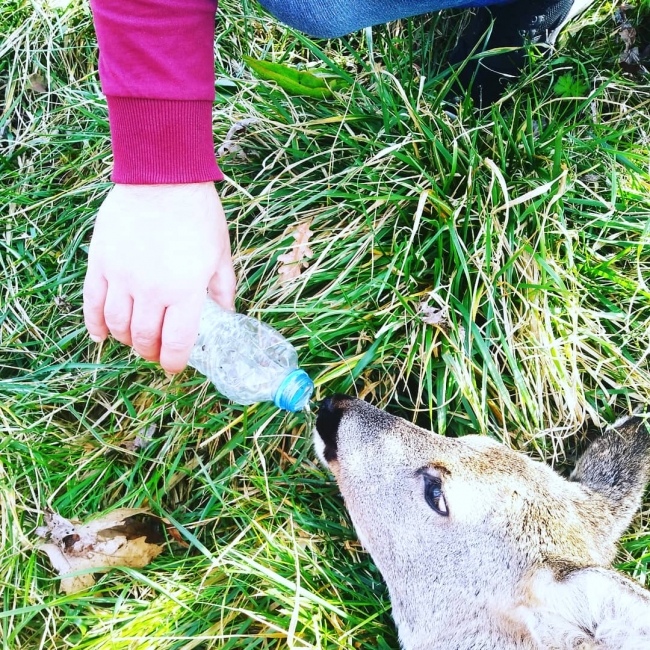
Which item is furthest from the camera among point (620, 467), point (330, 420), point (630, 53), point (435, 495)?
point (630, 53)

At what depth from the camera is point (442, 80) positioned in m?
3.27

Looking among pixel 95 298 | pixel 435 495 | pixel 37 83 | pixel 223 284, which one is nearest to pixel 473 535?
pixel 435 495

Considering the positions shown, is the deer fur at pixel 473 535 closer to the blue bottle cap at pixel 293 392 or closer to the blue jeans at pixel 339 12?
the blue bottle cap at pixel 293 392

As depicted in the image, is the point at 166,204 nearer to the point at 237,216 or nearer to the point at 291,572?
the point at 237,216

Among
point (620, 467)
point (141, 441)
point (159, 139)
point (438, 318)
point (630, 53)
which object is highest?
point (630, 53)

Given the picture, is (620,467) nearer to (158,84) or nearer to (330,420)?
(330,420)

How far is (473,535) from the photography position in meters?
2.25

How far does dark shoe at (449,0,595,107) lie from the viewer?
2.97 metres

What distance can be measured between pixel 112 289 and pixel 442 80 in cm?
215

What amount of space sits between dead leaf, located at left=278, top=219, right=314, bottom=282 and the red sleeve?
36.7 inches

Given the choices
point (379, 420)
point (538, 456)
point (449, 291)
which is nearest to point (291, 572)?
point (379, 420)

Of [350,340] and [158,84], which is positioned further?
[350,340]

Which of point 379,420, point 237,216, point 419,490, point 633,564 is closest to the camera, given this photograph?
point 419,490

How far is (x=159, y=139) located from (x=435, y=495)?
1.66 meters
